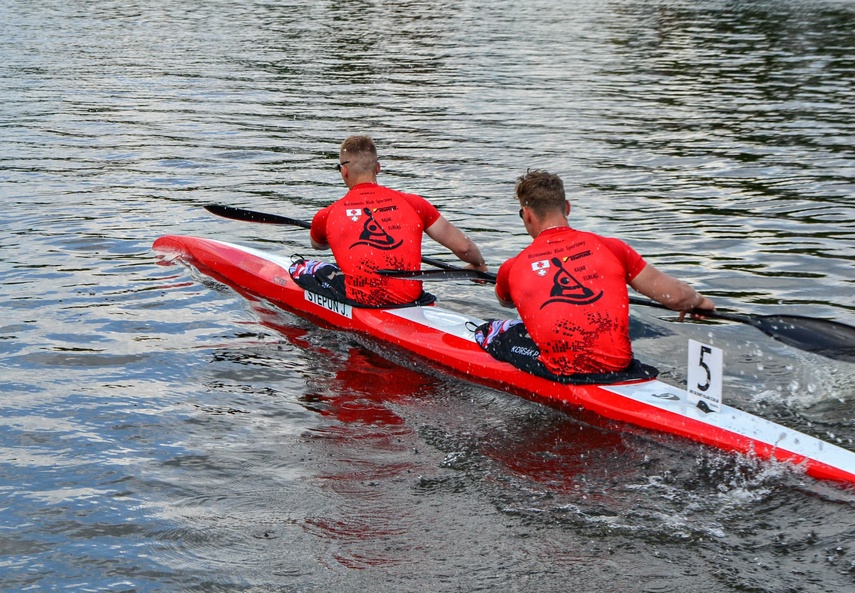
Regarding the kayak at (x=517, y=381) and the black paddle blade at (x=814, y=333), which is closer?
the kayak at (x=517, y=381)

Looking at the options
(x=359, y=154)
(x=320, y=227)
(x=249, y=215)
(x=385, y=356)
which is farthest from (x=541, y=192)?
(x=249, y=215)

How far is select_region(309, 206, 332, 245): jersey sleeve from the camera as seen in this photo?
8664 millimetres

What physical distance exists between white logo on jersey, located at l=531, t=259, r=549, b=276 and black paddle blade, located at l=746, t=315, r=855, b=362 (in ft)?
4.80

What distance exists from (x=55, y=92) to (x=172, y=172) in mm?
7031

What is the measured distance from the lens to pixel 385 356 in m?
8.39

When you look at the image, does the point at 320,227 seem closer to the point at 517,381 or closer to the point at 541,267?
the point at 517,381

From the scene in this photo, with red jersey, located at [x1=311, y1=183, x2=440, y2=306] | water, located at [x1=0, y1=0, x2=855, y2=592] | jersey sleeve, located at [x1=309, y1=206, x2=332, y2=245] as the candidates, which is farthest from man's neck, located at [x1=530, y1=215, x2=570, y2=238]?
jersey sleeve, located at [x1=309, y1=206, x2=332, y2=245]

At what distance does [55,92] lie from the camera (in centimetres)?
2077

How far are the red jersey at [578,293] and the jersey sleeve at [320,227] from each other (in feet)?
7.89

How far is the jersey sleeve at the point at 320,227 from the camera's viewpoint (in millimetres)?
8664

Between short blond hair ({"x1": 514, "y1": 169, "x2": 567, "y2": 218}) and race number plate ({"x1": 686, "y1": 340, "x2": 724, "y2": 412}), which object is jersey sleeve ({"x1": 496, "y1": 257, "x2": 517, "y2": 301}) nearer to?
short blond hair ({"x1": 514, "y1": 169, "x2": 567, "y2": 218})

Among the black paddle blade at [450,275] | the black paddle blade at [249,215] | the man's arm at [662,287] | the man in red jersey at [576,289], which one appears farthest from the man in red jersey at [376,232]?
the man's arm at [662,287]

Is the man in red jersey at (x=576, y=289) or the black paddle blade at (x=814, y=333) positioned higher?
the man in red jersey at (x=576, y=289)

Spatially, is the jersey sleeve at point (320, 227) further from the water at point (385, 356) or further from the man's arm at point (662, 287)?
the man's arm at point (662, 287)
